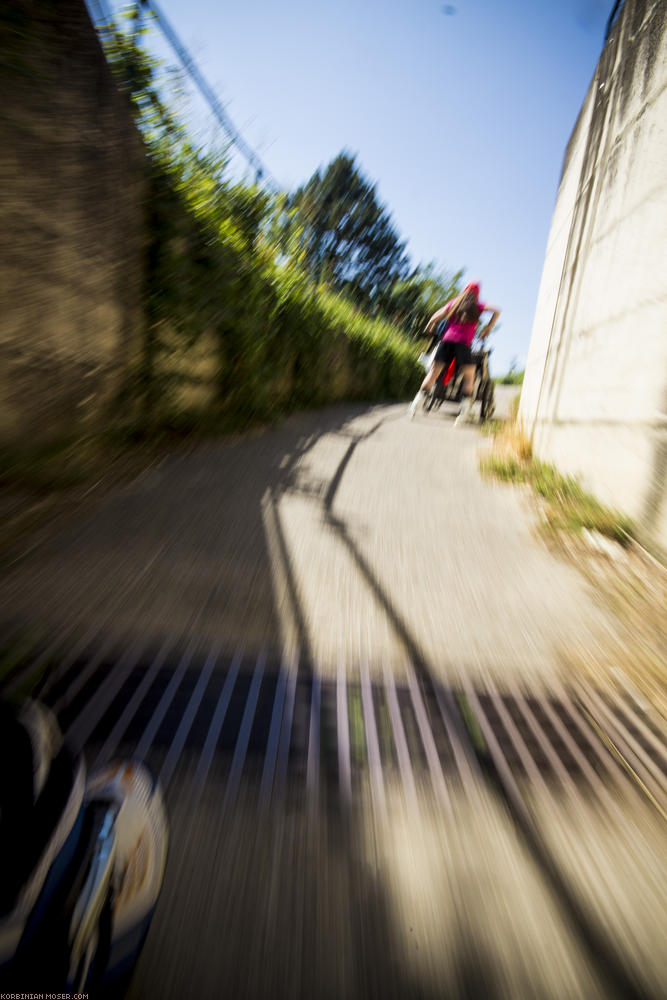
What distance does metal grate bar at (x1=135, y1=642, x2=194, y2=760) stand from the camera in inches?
57.1

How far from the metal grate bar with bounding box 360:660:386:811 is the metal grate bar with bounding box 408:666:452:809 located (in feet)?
0.52

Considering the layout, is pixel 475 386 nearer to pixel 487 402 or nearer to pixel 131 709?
pixel 487 402

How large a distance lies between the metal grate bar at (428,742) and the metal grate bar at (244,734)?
58cm

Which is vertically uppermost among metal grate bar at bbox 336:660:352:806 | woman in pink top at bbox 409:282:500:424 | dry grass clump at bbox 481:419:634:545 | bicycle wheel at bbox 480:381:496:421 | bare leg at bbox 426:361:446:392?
woman in pink top at bbox 409:282:500:424

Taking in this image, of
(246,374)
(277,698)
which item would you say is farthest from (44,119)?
(277,698)

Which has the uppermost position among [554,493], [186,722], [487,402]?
[487,402]

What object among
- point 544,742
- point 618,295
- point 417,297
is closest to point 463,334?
point 618,295

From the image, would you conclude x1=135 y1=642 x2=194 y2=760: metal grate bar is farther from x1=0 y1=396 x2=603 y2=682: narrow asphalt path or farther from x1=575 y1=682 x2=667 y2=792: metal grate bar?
x1=575 y1=682 x2=667 y2=792: metal grate bar

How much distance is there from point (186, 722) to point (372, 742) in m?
0.62

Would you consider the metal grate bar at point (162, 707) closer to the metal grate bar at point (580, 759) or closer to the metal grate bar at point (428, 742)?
the metal grate bar at point (428, 742)

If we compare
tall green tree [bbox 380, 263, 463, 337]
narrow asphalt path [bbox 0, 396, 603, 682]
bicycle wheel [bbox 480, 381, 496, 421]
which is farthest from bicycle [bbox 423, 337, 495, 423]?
tall green tree [bbox 380, 263, 463, 337]

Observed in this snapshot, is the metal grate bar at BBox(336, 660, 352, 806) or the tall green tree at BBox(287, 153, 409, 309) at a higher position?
the tall green tree at BBox(287, 153, 409, 309)

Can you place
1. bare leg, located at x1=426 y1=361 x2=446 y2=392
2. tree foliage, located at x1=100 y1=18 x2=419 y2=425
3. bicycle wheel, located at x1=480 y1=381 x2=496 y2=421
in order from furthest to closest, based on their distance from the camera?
bicycle wheel, located at x1=480 y1=381 x2=496 y2=421
bare leg, located at x1=426 y1=361 x2=446 y2=392
tree foliage, located at x1=100 y1=18 x2=419 y2=425

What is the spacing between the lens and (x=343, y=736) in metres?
1.57
